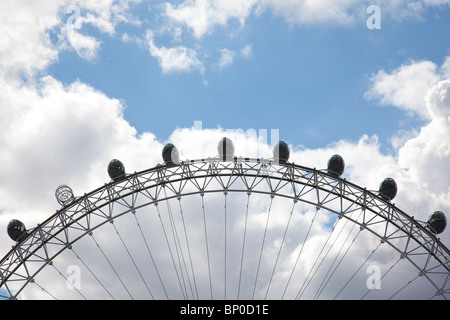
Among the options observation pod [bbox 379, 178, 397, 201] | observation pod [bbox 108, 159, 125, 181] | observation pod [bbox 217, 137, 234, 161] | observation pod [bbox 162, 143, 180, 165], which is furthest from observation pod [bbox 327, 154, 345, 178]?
observation pod [bbox 108, 159, 125, 181]

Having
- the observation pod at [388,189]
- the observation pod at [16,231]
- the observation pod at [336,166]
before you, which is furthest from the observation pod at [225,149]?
the observation pod at [16,231]

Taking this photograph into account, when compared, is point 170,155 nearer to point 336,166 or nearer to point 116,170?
point 116,170


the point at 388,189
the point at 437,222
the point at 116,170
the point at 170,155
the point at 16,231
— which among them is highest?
the point at 170,155

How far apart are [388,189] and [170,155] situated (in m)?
11.0

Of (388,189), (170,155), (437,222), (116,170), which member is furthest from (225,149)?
(437,222)

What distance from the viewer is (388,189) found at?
2727 centimetres

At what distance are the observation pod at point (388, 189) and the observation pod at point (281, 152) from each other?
16.5ft

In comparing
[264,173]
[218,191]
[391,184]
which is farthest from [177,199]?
[391,184]

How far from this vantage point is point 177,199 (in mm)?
27656

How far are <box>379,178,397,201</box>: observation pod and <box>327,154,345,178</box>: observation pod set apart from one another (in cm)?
217

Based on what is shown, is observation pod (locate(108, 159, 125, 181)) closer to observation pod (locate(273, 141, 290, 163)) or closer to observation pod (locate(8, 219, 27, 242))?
observation pod (locate(8, 219, 27, 242))

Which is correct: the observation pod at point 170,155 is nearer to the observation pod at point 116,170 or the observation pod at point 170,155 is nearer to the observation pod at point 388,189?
the observation pod at point 116,170

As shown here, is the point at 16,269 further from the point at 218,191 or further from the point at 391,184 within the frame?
the point at 391,184
